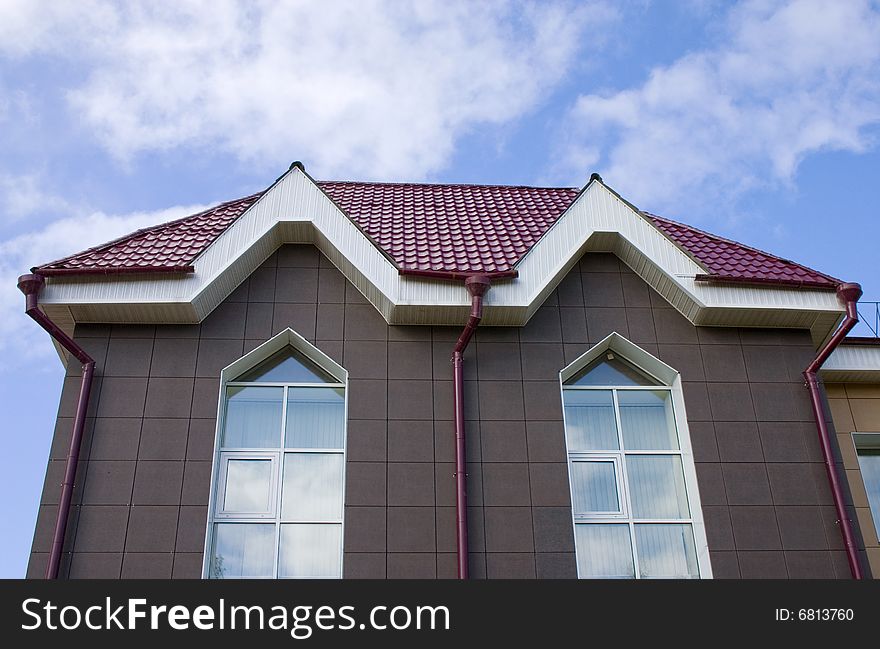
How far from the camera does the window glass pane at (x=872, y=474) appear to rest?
38.1 ft

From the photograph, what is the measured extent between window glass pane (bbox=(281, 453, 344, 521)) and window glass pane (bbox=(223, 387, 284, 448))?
1.24 feet

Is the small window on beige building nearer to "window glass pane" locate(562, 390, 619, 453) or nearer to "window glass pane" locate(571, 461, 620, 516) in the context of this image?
"window glass pane" locate(562, 390, 619, 453)

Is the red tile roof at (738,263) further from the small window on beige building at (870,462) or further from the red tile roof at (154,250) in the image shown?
the red tile roof at (154,250)

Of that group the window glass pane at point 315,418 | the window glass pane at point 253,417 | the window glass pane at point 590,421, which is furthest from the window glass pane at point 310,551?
the window glass pane at point 590,421

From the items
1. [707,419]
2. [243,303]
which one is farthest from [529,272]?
[243,303]

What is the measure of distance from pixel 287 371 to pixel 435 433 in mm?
2092

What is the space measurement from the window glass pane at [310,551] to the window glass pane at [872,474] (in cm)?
696

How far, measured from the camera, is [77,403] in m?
10.1

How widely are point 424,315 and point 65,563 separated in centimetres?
475

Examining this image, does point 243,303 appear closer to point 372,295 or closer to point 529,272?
point 372,295

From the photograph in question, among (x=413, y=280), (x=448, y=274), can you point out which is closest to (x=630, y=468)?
(x=448, y=274)

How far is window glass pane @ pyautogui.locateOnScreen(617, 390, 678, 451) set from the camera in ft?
34.9

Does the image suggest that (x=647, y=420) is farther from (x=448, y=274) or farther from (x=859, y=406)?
(x=859, y=406)
